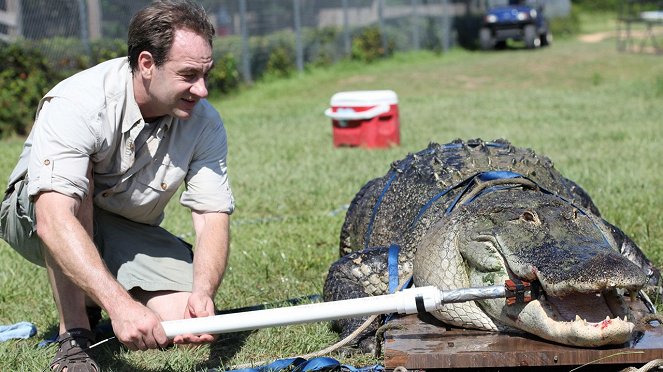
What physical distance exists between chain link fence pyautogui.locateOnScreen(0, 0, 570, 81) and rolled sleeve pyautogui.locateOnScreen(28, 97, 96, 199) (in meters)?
6.06

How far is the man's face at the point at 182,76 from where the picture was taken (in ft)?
10.7

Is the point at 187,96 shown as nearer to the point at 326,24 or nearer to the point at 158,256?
the point at 158,256

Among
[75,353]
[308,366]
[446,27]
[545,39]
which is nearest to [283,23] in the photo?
[446,27]

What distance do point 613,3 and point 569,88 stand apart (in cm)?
3360

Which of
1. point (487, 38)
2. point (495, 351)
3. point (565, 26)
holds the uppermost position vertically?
point (495, 351)

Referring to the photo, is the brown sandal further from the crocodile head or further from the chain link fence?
the chain link fence

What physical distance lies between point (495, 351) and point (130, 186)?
157 cm

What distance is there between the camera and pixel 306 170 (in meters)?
7.77

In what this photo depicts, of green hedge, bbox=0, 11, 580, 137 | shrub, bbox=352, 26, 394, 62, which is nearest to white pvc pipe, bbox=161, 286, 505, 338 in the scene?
green hedge, bbox=0, 11, 580, 137

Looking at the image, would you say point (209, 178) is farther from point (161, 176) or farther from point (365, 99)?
point (365, 99)

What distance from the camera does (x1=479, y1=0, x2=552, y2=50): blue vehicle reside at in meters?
25.9

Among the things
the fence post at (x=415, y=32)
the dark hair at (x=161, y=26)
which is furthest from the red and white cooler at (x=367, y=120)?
the fence post at (x=415, y=32)

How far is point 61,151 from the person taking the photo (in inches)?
126

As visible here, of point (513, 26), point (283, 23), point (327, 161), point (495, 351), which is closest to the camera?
point (495, 351)
